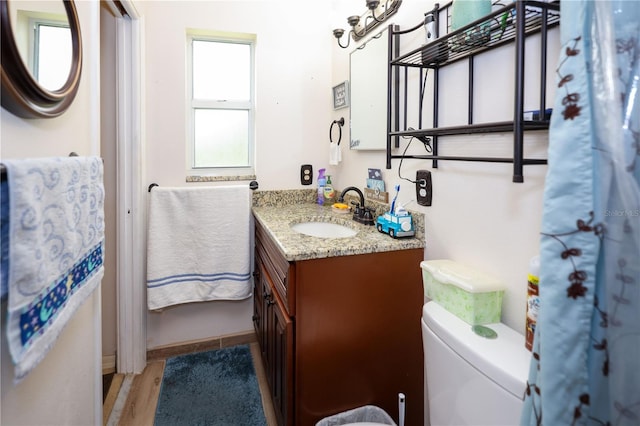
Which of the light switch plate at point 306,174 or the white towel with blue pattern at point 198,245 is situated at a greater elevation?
the light switch plate at point 306,174

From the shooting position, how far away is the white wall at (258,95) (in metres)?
1.89

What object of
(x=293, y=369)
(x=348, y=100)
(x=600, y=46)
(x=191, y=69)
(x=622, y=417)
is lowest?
(x=293, y=369)

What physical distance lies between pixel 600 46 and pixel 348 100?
4.74 feet

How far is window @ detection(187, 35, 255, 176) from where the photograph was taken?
2.08 metres

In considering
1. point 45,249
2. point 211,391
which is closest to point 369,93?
point 45,249

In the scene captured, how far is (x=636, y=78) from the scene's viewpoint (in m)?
0.54

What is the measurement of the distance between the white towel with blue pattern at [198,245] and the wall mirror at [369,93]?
0.73 metres

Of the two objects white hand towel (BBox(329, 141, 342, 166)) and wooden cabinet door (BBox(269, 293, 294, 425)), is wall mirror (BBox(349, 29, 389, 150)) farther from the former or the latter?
wooden cabinet door (BBox(269, 293, 294, 425))

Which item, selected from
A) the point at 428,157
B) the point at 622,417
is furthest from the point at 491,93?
the point at 622,417

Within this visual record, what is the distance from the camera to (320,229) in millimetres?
1777

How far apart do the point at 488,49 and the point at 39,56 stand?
45.3 inches

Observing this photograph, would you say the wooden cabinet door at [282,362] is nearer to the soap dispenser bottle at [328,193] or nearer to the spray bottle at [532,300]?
the spray bottle at [532,300]

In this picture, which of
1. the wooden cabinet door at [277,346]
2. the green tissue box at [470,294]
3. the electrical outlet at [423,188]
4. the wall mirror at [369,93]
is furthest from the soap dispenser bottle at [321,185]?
the green tissue box at [470,294]

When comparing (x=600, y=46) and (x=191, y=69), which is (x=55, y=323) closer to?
(x=600, y=46)
